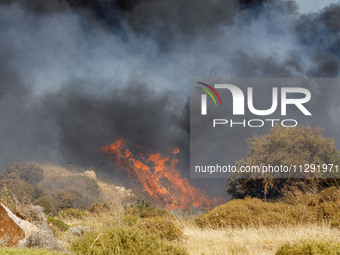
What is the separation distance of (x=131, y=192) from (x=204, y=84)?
41.8ft

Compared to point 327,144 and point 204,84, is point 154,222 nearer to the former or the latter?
point 204,84

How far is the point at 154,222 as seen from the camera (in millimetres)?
12383

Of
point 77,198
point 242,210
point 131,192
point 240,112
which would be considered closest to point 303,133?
point 240,112

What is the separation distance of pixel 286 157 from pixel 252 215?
9.99 m

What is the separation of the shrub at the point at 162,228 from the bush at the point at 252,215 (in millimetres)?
3091

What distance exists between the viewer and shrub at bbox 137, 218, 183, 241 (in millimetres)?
11953

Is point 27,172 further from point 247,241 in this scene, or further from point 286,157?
point 247,241

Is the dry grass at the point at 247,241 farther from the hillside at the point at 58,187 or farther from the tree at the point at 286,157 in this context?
the hillside at the point at 58,187

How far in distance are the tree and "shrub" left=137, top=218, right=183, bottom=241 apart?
13347 millimetres

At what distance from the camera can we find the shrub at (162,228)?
12.0 m

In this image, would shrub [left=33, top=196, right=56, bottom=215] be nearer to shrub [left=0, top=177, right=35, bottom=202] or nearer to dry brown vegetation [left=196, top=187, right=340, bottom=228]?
shrub [left=0, top=177, right=35, bottom=202]

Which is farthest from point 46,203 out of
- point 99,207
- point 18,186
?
point 99,207

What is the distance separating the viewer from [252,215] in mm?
16312

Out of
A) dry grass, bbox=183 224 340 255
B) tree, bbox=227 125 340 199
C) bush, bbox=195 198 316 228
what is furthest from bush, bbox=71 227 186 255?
tree, bbox=227 125 340 199
